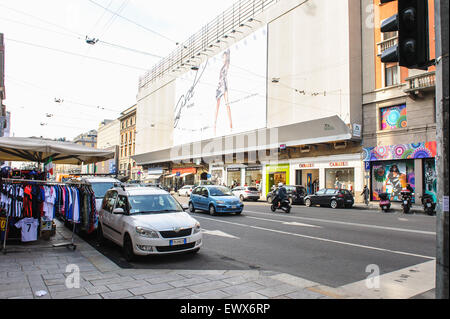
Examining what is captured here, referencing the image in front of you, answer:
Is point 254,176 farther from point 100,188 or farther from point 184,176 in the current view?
point 100,188

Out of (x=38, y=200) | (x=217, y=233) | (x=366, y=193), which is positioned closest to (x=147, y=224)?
(x=38, y=200)

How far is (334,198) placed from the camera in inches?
843

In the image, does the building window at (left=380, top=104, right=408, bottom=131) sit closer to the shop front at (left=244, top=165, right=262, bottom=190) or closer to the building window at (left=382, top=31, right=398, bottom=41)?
the building window at (left=382, top=31, right=398, bottom=41)

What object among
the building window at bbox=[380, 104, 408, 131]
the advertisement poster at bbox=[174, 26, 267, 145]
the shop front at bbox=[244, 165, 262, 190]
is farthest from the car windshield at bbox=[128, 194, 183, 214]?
the shop front at bbox=[244, 165, 262, 190]

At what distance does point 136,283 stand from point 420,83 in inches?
860

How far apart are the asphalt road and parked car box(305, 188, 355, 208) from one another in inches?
383

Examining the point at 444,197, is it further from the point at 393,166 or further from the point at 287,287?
the point at 393,166

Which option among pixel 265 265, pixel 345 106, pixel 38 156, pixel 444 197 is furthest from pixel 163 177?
pixel 444 197

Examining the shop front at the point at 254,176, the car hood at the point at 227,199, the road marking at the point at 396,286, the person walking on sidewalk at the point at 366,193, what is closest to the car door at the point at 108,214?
the road marking at the point at 396,286

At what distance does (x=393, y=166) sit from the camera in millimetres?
22672

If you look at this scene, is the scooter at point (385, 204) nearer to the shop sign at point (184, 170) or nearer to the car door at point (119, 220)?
the car door at point (119, 220)

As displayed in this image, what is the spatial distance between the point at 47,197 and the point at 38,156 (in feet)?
10.8

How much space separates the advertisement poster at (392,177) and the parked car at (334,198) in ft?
11.5

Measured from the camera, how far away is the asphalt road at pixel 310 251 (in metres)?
6.17
